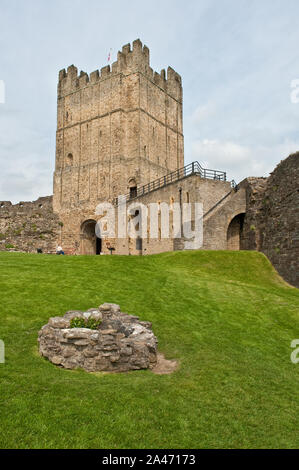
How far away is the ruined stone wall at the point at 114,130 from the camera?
34.9 meters

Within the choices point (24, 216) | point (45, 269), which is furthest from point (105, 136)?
point (45, 269)

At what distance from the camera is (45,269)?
42.6 ft

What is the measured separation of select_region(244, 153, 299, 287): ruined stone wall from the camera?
16.2 meters

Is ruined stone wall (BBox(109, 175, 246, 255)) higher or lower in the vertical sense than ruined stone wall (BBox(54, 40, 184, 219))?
lower

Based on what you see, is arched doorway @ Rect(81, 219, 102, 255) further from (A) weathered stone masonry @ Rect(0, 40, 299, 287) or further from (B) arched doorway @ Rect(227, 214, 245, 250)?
(B) arched doorway @ Rect(227, 214, 245, 250)

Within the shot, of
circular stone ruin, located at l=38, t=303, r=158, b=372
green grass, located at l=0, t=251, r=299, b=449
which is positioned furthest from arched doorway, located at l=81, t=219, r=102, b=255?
circular stone ruin, located at l=38, t=303, r=158, b=372

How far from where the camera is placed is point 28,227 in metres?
34.2

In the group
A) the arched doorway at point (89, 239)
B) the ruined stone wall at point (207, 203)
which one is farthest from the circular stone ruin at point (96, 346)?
the arched doorway at point (89, 239)

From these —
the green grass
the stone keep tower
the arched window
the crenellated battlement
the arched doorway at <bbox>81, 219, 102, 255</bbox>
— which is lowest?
the green grass

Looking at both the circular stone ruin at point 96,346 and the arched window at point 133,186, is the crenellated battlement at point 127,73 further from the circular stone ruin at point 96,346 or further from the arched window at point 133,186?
the circular stone ruin at point 96,346

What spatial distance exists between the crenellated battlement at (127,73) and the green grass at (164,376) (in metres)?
28.5

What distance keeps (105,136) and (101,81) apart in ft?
21.6

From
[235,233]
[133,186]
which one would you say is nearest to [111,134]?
[133,186]

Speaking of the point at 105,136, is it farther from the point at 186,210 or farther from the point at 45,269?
the point at 45,269
